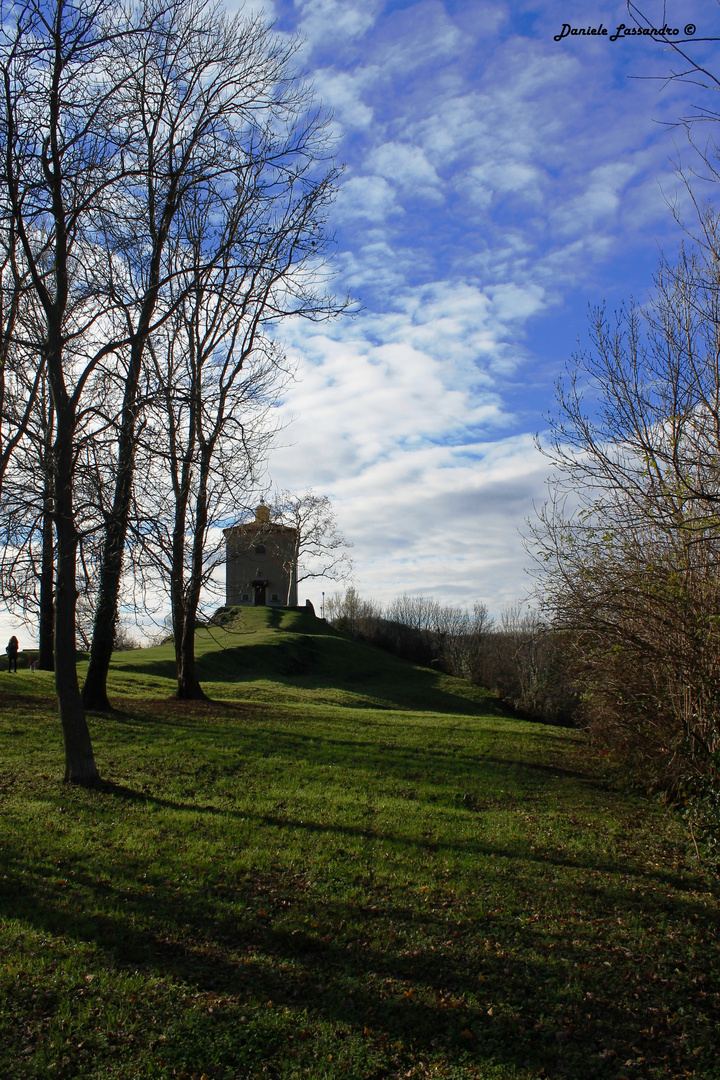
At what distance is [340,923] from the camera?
6.25 metres

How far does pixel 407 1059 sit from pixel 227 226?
34.4 feet

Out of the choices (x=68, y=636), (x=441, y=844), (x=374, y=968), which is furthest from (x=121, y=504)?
(x=374, y=968)

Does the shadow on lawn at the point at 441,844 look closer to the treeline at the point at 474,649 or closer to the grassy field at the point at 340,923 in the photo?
the grassy field at the point at 340,923

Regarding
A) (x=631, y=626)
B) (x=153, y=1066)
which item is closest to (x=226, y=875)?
(x=153, y=1066)

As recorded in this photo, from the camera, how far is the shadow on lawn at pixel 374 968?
471 centimetres

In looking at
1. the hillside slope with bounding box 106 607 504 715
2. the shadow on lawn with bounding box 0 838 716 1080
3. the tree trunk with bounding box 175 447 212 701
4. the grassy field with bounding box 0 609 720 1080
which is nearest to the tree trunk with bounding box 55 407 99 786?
the grassy field with bounding box 0 609 720 1080

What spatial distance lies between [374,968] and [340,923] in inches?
30.6

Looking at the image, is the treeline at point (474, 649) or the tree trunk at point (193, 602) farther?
the treeline at point (474, 649)

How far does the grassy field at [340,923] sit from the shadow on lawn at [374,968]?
0.07 ft

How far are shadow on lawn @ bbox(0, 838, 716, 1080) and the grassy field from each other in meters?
0.02

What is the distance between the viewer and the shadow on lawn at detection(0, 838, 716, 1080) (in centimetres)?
471

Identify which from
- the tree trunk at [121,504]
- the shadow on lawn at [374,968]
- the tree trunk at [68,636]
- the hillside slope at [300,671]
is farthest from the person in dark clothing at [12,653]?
the shadow on lawn at [374,968]

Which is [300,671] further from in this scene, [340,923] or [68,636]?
[340,923]

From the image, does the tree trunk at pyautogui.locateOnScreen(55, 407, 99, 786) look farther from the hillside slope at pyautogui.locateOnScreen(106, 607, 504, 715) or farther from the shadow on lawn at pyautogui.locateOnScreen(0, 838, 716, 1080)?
the hillside slope at pyautogui.locateOnScreen(106, 607, 504, 715)
